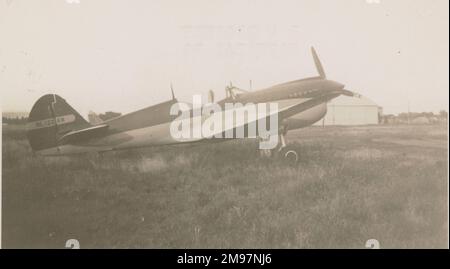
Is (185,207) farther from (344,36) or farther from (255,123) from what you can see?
(344,36)

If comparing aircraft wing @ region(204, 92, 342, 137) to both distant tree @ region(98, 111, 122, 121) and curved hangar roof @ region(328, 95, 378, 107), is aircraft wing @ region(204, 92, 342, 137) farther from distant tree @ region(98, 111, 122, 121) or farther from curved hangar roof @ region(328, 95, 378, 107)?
distant tree @ region(98, 111, 122, 121)

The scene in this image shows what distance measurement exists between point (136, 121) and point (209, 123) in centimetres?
58

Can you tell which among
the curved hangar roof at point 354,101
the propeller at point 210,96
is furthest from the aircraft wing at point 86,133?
the curved hangar roof at point 354,101

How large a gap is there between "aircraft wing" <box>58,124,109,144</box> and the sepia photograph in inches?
0.4

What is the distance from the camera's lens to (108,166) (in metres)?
3.19

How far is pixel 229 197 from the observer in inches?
126

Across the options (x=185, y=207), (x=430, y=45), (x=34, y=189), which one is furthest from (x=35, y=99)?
(x=430, y=45)

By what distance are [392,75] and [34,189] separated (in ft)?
10.0

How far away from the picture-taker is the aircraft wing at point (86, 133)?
3.14m

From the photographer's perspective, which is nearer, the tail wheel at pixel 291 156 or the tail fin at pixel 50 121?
the tail fin at pixel 50 121

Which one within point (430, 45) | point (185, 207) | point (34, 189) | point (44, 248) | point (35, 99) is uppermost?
point (430, 45)

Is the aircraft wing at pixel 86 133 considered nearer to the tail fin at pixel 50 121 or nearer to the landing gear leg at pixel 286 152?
the tail fin at pixel 50 121

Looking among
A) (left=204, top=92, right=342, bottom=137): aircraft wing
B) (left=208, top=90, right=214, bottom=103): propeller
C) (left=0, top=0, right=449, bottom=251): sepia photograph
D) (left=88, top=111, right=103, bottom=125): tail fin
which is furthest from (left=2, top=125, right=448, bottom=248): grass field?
(left=208, top=90, right=214, bottom=103): propeller

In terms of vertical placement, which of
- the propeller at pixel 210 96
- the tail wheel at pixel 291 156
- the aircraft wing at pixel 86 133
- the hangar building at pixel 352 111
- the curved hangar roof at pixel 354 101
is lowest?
the tail wheel at pixel 291 156
